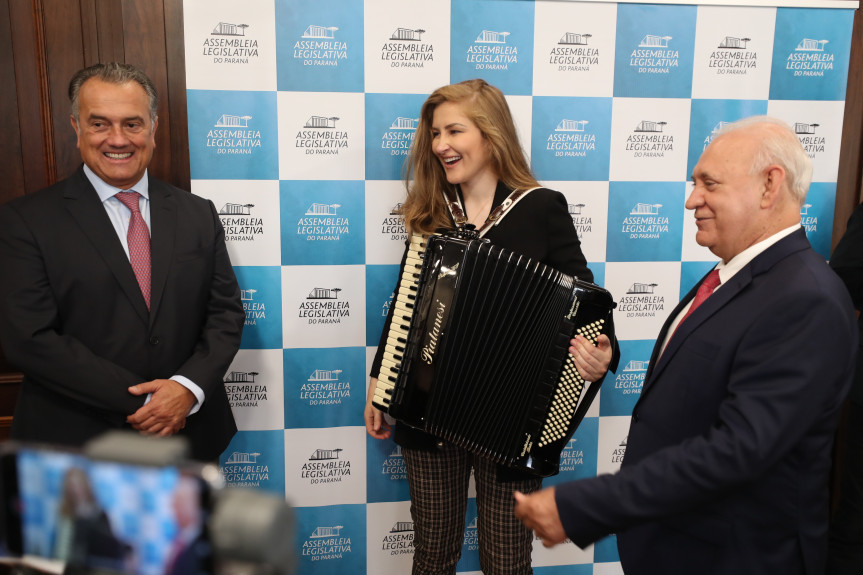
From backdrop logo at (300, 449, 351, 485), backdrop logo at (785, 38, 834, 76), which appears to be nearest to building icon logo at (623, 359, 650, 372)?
backdrop logo at (300, 449, 351, 485)

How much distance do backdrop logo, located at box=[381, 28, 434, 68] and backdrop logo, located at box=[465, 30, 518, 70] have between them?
160mm

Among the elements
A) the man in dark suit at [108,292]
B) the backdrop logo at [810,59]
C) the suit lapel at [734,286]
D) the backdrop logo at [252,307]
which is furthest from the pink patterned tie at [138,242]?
the backdrop logo at [810,59]

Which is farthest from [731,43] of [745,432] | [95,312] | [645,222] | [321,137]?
[95,312]

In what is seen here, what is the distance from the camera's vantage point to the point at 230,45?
7.37 feet

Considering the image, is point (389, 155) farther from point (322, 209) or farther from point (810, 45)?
point (810, 45)

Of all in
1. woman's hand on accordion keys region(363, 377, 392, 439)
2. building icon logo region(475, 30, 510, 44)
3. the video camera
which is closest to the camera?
the video camera

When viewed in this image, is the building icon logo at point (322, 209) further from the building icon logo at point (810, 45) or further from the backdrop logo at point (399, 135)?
the building icon logo at point (810, 45)

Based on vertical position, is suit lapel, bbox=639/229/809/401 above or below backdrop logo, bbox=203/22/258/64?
below

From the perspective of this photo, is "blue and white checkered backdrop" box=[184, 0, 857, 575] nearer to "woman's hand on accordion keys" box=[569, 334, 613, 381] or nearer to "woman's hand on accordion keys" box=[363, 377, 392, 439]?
"woman's hand on accordion keys" box=[363, 377, 392, 439]

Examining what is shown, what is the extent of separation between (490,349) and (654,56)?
1.48m

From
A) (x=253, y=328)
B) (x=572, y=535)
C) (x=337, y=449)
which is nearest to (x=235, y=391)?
(x=253, y=328)

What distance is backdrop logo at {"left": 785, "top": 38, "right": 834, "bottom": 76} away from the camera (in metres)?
2.52

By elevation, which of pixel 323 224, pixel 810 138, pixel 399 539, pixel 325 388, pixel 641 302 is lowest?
pixel 399 539

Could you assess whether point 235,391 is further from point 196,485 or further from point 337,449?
point 196,485
